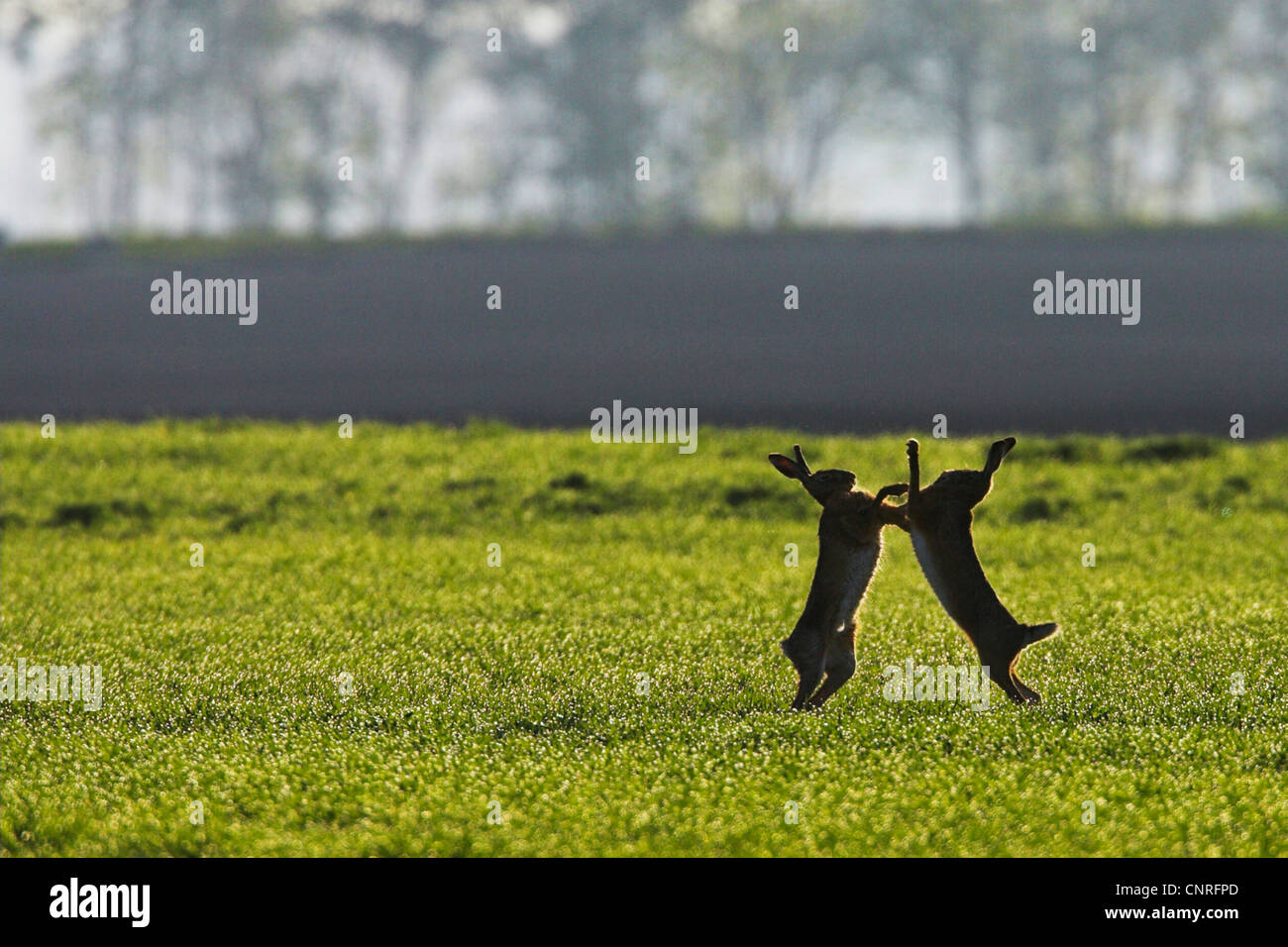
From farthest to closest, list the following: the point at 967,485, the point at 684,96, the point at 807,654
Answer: the point at 684,96 → the point at 807,654 → the point at 967,485

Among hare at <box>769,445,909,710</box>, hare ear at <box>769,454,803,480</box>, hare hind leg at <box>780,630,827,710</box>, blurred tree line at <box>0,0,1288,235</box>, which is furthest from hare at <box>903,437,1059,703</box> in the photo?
blurred tree line at <box>0,0,1288,235</box>

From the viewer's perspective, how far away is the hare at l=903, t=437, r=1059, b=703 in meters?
7.48

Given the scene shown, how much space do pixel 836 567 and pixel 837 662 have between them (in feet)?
2.18

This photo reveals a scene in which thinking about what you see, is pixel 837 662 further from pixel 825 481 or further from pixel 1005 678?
pixel 825 481

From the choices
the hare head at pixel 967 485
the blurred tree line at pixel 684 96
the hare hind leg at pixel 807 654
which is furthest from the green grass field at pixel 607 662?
the blurred tree line at pixel 684 96

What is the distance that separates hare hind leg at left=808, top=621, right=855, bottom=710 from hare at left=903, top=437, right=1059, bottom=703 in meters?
0.60

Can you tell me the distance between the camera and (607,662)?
9656 millimetres

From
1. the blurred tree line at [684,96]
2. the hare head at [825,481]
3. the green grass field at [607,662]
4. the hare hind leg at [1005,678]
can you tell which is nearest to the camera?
the green grass field at [607,662]

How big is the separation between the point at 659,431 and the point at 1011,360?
894 cm

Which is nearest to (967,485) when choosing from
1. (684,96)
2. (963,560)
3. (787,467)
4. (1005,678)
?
(963,560)

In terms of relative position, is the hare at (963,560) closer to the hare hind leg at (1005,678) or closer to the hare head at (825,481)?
the hare hind leg at (1005,678)

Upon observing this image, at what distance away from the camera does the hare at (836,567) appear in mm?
7539

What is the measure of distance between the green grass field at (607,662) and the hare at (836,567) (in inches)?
14.2
